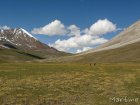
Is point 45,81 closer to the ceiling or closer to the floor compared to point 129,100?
closer to the ceiling

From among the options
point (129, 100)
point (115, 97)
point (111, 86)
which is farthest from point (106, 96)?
point (111, 86)

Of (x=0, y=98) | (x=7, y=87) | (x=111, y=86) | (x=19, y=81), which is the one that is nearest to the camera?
(x=0, y=98)

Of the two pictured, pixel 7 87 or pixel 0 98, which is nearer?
pixel 0 98

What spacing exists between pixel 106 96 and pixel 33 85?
12.8 metres

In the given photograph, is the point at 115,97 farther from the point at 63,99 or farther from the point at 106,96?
the point at 63,99

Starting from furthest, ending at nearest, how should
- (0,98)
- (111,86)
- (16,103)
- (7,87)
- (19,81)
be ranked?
(19,81) < (111,86) < (7,87) < (0,98) < (16,103)

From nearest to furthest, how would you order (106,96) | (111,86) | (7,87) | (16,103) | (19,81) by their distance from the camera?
(16,103), (106,96), (7,87), (111,86), (19,81)

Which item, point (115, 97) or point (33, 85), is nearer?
point (115, 97)

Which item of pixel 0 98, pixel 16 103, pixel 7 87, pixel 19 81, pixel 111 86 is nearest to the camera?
pixel 16 103

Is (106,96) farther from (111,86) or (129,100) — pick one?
(111,86)

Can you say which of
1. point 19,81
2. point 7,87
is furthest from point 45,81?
point 7,87

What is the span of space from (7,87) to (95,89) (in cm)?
1277

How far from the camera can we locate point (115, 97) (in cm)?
3959

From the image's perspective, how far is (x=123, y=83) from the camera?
170 feet
